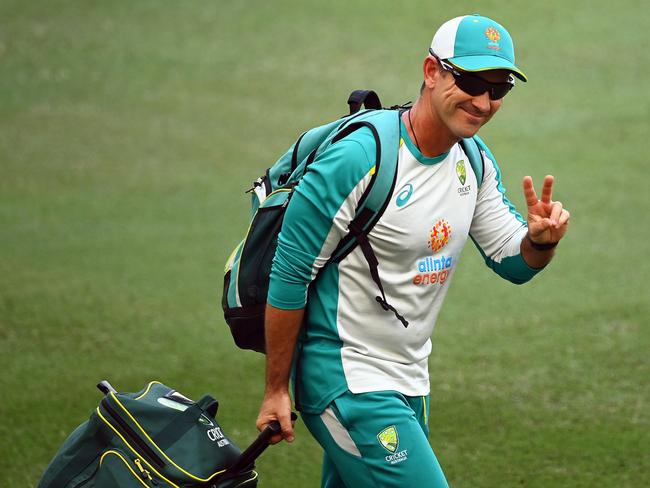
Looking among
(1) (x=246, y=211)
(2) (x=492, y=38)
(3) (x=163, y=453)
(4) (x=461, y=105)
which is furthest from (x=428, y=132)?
(1) (x=246, y=211)

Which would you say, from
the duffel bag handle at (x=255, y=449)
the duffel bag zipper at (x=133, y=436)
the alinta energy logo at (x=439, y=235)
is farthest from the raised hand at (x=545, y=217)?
the duffel bag zipper at (x=133, y=436)

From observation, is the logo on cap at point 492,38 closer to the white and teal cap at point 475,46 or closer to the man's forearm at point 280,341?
the white and teal cap at point 475,46

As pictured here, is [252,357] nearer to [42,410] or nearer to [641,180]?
[42,410]

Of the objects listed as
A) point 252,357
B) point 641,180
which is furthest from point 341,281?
point 641,180

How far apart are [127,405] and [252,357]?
14.3ft

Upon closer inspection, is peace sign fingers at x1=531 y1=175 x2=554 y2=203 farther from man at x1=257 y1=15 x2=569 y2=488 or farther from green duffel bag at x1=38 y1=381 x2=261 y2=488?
green duffel bag at x1=38 y1=381 x2=261 y2=488

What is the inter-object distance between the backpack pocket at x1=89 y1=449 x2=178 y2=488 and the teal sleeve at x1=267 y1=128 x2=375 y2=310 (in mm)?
718

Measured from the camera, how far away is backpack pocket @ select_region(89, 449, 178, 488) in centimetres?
410

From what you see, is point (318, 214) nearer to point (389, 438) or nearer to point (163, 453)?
point (389, 438)

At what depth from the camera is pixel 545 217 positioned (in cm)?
431

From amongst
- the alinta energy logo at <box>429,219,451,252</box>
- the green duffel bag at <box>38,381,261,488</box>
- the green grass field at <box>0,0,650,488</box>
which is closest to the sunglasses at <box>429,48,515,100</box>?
the alinta energy logo at <box>429,219,451,252</box>

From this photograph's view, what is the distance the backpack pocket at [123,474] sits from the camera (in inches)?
161

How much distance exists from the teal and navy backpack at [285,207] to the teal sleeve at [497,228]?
103 mm

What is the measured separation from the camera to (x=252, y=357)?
8555 millimetres
